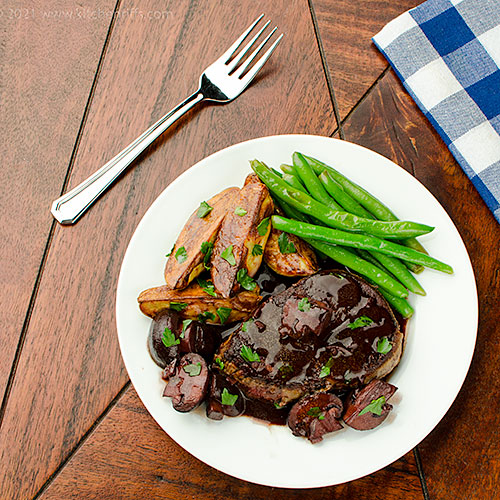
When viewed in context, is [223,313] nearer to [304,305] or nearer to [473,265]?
[304,305]

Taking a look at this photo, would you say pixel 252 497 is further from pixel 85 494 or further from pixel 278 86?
pixel 278 86

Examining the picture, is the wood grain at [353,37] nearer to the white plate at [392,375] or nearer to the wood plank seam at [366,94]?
the wood plank seam at [366,94]

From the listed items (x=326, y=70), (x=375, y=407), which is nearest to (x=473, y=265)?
(x=375, y=407)

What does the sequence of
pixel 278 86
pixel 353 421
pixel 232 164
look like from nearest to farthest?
pixel 353 421 → pixel 232 164 → pixel 278 86

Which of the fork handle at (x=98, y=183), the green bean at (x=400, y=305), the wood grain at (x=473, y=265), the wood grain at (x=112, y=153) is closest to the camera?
the green bean at (x=400, y=305)

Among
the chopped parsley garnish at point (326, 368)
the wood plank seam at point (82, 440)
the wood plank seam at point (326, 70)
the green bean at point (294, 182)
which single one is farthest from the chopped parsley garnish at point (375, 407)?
the wood plank seam at point (326, 70)

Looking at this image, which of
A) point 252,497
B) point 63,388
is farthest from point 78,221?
point 252,497

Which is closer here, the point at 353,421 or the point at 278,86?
the point at 353,421
